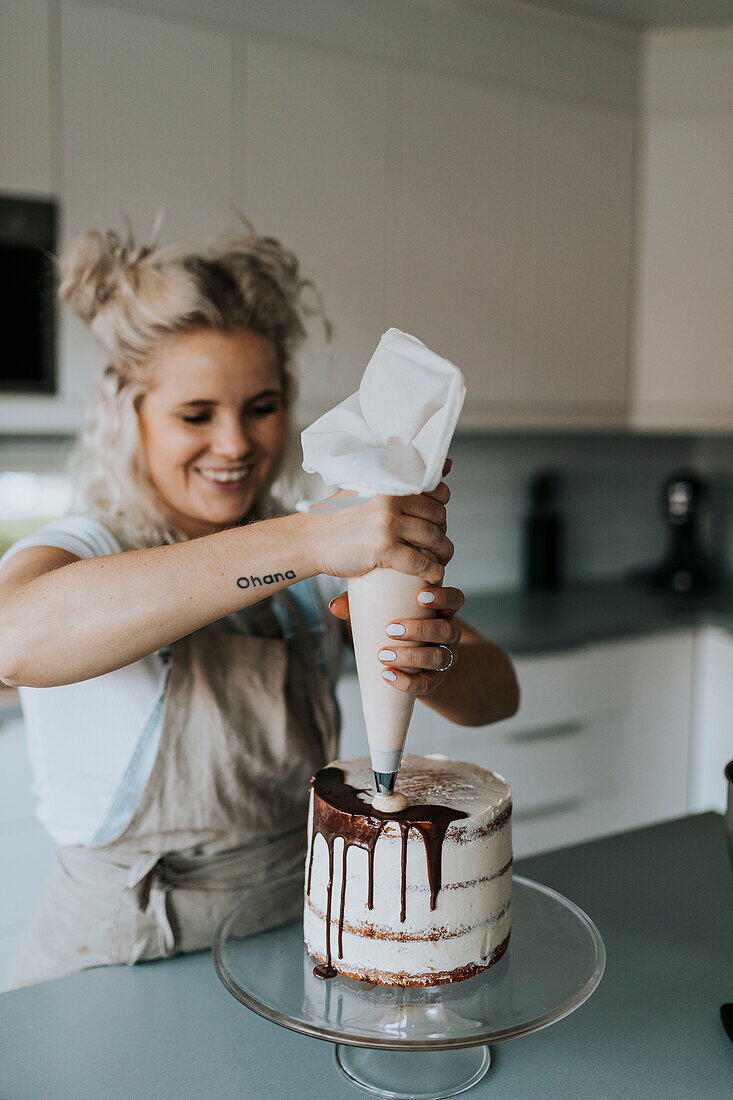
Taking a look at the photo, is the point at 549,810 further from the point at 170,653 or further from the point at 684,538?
the point at 170,653

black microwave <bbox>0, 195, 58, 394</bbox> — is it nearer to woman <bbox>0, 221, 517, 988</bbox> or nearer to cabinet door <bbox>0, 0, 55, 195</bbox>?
cabinet door <bbox>0, 0, 55, 195</bbox>

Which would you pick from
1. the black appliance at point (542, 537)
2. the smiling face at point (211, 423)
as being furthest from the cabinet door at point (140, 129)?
the black appliance at point (542, 537)

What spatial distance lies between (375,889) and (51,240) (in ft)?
5.03

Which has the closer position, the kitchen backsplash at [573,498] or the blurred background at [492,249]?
the blurred background at [492,249]

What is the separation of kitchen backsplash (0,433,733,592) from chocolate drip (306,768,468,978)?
6.57 feet

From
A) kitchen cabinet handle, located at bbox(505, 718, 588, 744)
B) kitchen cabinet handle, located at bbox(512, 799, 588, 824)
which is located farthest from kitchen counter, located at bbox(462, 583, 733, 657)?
kitchen cabinet handle, located at bbox(512, 799, 588, 824)

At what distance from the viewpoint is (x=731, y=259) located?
2.65 m

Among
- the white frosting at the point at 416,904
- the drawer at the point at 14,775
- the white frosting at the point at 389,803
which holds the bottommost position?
the drawer at the point at 14,775

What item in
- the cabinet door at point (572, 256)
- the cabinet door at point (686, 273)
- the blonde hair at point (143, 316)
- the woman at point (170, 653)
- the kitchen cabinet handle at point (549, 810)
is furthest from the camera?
the cabinet door at point (686, 273)

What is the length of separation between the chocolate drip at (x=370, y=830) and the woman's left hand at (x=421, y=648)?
0.33ft

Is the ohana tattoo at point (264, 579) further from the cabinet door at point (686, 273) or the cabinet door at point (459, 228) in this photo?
the cabinet door at point (686, 273)

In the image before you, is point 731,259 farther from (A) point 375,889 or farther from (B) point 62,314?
(A) point 375,889

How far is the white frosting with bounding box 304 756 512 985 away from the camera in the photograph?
0.76 m

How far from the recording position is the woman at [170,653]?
2.87 ft
